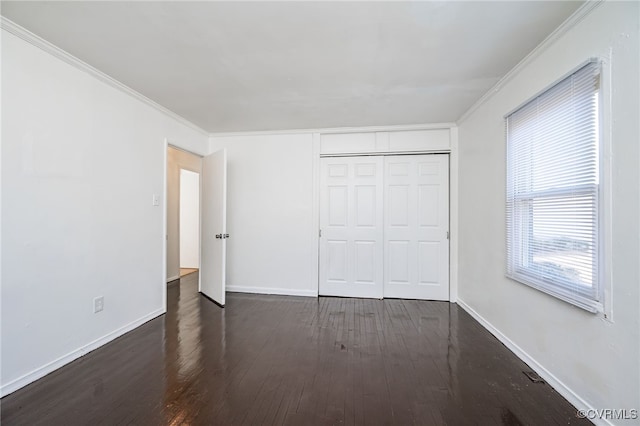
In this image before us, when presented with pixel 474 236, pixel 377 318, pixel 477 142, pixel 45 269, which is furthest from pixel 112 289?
pixel 477 142

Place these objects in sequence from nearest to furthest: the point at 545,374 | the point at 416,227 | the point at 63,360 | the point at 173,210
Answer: the point at 545,374 → the point at 63,360 → the point at 416,227 → the point at 173,210

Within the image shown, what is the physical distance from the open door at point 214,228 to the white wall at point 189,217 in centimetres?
197

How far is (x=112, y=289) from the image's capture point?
8.26ft

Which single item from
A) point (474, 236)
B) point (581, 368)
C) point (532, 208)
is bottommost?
point (581, 368)

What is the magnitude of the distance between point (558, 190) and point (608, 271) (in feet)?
1.94

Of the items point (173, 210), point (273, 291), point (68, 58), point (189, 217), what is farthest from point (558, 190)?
point (189, 217)

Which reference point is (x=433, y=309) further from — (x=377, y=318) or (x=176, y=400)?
(x=176, y=400)

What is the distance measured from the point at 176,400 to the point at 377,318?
82.5 inches

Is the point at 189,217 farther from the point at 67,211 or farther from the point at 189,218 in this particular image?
the point at 67,211

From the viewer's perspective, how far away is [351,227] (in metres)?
3.90

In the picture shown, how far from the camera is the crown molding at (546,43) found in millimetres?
1544

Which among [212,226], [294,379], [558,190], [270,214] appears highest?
[558,190]

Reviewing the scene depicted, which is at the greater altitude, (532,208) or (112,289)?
(532,208)

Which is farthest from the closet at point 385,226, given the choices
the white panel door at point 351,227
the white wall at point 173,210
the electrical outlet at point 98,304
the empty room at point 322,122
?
the white wall at point 173,210
